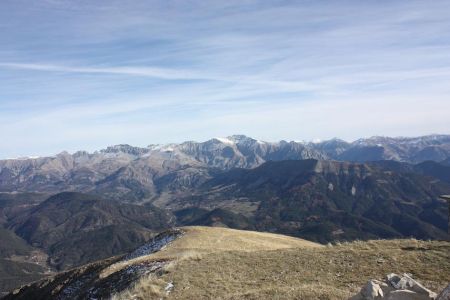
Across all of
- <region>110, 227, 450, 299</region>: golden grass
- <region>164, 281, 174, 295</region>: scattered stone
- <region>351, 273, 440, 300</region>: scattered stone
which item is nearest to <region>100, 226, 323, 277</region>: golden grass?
<region>110, 227, 450, 299</region>: golden grass

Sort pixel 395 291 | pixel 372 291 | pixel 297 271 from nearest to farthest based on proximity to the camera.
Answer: pixel 395 291, pixel 372 291, pixel 297 271

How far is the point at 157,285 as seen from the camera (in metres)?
32.1

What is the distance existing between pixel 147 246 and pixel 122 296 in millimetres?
40037

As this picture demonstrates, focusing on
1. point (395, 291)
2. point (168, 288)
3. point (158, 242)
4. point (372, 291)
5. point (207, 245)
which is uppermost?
point (395, 291)

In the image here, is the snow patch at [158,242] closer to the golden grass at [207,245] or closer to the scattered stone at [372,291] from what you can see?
the golden grass at [207,245]

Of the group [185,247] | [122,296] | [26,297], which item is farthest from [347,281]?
[26,297]

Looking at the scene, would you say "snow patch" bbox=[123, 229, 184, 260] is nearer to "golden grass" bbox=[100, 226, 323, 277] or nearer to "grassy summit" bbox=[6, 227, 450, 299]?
"golden grass" bbox=[100, 226, 323, 277]

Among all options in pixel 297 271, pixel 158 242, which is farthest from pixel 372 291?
pixel 158 242

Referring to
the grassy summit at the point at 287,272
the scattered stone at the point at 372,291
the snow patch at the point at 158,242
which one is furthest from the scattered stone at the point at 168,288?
the snow patch at the point at 158,242

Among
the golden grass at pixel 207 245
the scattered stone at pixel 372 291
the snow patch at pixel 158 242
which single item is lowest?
the snow patch at pixel 158 242

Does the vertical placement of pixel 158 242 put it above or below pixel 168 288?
below

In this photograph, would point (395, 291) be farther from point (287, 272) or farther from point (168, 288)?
point (168, 288)

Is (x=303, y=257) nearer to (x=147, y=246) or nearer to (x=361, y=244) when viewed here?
(x=361, y=244)

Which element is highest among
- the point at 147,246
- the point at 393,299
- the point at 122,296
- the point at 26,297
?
the point at 393,299
